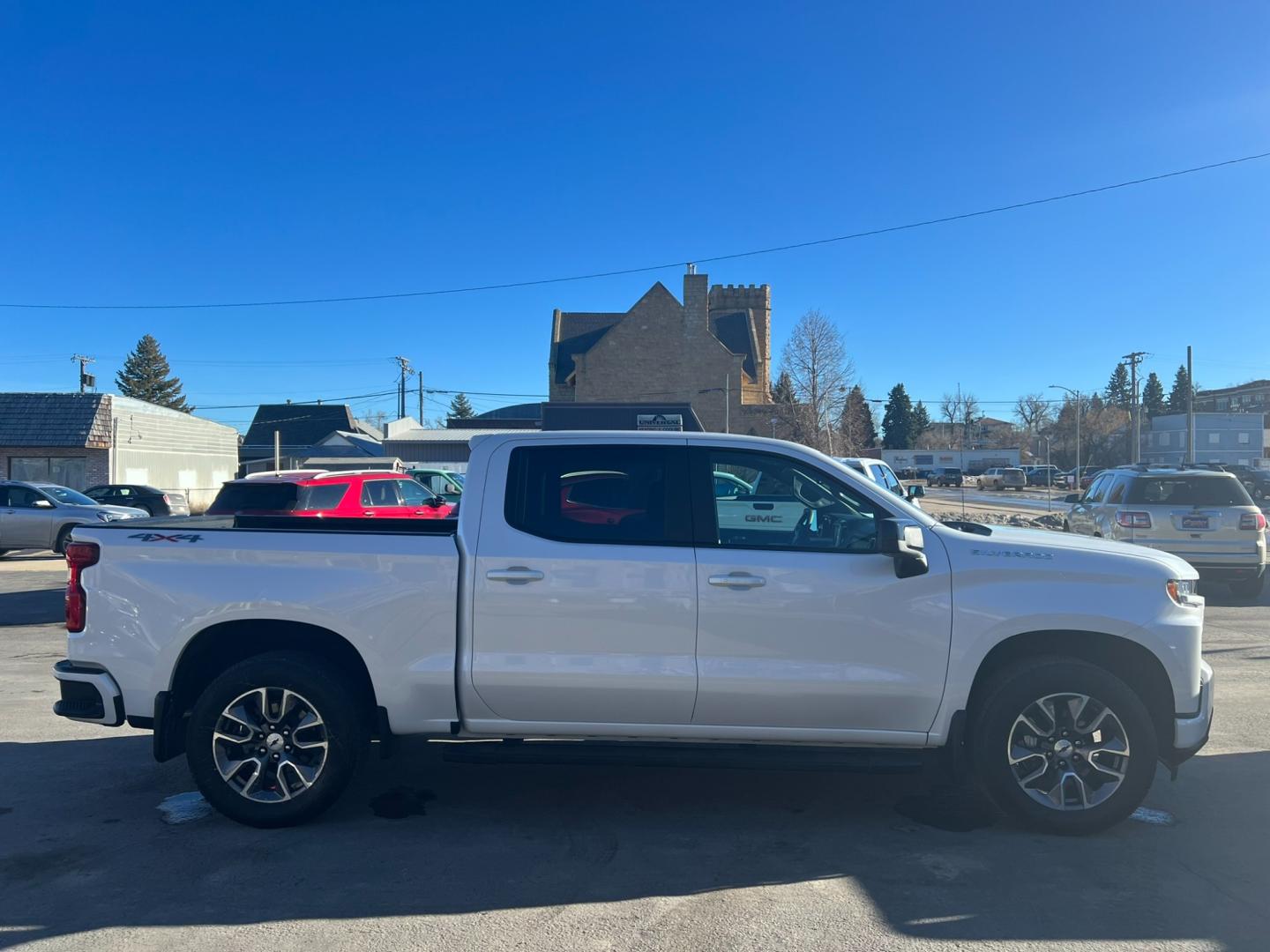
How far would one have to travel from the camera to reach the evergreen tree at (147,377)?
253ft

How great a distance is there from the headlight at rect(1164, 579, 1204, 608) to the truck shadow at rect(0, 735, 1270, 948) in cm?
116

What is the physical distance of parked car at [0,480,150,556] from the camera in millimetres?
18453

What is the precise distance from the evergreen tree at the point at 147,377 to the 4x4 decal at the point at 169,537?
80864mm

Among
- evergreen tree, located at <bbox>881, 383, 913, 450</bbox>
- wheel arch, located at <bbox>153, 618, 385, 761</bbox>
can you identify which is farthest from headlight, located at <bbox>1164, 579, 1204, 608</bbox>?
evergreen tree, located at <bbox>881, 383, 913, 450</bbox>

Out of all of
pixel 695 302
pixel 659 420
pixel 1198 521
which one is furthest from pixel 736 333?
pixel 1198 521

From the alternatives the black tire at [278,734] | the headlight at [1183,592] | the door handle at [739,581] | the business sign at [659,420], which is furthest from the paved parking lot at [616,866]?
the business sign at [659,420]

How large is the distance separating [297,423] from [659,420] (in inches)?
1838

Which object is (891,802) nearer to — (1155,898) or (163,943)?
(1155,898)

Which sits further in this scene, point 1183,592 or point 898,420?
point 898,420

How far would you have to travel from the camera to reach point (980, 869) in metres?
4.24

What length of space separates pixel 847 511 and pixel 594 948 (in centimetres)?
233

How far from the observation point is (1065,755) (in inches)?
180

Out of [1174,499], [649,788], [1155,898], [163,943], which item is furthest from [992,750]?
[1174,499]

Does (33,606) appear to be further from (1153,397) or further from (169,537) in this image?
(1153,397)
